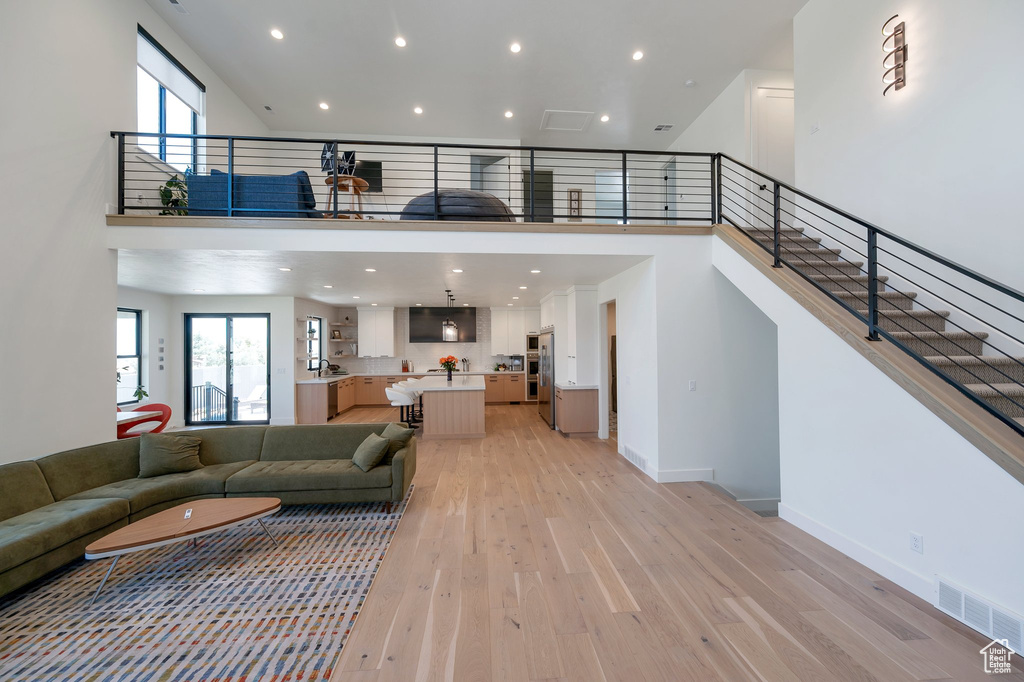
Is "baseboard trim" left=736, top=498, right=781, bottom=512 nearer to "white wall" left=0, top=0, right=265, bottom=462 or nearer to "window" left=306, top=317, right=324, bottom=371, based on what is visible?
"white wall" left=0, top=0, right=265, bottom=462

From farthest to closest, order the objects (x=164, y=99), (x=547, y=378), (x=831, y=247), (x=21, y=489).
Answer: (x=547, y=378) → (x=164, y=99) → (x=831, y=247) → (x=21, y=489)

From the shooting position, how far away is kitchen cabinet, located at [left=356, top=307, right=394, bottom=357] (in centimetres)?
1024

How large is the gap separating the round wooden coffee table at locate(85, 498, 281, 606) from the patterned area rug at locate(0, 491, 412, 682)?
196mm

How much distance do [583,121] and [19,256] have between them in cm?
702

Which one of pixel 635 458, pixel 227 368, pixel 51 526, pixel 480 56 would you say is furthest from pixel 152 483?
pixel 480 56

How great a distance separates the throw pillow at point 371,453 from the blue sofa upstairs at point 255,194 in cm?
241

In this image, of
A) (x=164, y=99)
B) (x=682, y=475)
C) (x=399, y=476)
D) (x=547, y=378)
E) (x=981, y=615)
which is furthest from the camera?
(x=547, y=378)

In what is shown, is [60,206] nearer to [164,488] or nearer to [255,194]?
[255,194]

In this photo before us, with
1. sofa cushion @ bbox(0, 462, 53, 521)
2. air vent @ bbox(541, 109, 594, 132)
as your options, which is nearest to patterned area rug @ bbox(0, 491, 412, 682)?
sofa cushion @ bbox(0, 462, 53, 521)

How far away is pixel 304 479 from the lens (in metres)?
3.74

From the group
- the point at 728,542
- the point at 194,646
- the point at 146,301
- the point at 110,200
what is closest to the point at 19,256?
the point at 110,200

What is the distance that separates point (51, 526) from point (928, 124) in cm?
711

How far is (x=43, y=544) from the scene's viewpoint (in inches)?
99.0

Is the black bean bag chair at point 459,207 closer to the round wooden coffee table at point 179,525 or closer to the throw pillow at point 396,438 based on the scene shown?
the throw pillow at point 396,438
